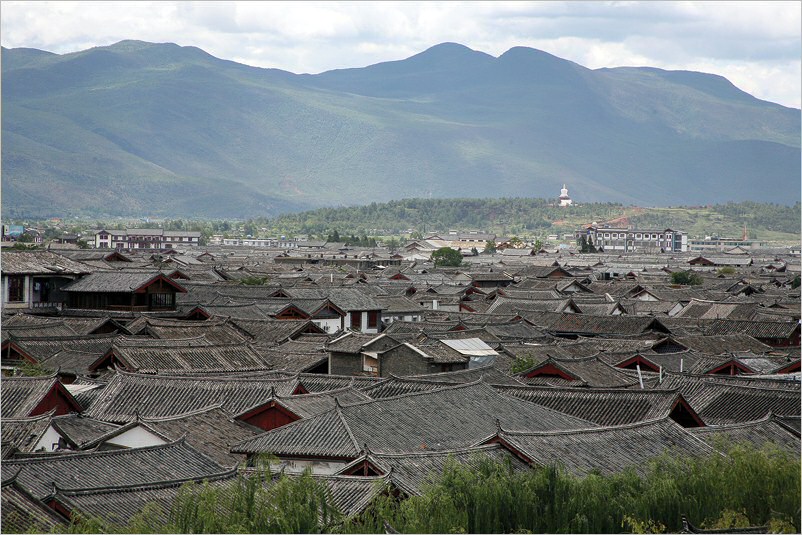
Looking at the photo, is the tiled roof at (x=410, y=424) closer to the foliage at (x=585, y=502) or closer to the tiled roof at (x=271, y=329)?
the foliage at (x=585, y=502)

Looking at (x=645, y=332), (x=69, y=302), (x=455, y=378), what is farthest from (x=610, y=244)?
(x=455, y=378)

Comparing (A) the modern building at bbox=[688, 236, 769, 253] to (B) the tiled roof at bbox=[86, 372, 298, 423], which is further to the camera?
(A) the modern building at bbox=[688, 236, 769, 253]

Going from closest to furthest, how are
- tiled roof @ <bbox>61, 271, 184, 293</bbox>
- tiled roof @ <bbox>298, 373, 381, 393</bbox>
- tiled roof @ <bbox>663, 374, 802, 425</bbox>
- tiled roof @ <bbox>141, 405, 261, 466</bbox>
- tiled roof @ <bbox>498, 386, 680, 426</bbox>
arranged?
tiled roof @ <bbox>141, 405, 261, 466</bbox> < tiled roof @ <bbox>498, 386, 680, 426</bbox> < tiled roof @ <bbox>663, 374, 802, 425</bbox> < tiled roof @ <bbox>298, 373, 381, 393</bbox> < tiled roof @ <bbox>61, 271, 184, 293</bbox>

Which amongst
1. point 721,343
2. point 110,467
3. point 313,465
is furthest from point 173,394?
point 721,343

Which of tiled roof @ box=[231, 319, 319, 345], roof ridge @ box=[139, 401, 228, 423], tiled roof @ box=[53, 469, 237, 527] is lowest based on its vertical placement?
tiled roof @ box=[231, 319, 319, 345]

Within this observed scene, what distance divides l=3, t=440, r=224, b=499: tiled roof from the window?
23.8 m

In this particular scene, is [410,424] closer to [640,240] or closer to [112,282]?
[112,282]

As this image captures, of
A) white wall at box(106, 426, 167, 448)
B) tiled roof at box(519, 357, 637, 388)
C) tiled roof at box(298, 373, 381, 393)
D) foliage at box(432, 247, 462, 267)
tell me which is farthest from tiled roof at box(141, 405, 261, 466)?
foliage at box(432, 247, 462, 267)

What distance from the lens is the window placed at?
42219 millimetres

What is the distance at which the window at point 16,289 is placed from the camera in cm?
4222

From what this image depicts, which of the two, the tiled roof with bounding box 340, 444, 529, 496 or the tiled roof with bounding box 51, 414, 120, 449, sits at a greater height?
the tiled roof with bounding box 340, 444, 529, 496

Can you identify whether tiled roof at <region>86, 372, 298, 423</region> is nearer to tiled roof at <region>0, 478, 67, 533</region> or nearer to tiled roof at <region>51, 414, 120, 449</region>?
tiled roof at <region>51, 414, 120, 449</region>

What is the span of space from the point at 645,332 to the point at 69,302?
21946 millimetres

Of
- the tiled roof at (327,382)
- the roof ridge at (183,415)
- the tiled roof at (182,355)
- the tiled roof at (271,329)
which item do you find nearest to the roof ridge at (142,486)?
the roof ridge at (183,415)
